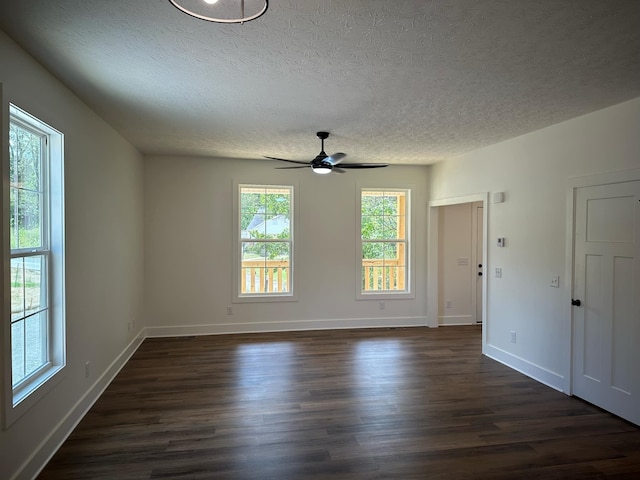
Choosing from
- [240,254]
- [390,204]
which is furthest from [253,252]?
[390,204]

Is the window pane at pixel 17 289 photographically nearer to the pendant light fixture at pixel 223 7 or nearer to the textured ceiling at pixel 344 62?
the textured ceiling at pixel 344 62

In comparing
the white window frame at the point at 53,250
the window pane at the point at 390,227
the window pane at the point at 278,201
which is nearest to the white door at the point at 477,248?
the window pane at the point at 390,227

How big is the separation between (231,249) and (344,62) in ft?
12.6

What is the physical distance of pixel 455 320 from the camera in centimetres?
640

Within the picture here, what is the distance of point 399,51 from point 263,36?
2.60 ft

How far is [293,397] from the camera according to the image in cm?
356

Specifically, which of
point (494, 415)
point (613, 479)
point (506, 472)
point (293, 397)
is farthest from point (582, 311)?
point (293, 397)

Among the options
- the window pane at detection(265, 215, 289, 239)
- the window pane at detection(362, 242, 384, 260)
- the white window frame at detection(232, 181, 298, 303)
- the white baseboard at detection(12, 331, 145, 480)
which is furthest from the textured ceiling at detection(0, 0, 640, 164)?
the window pane at detection(362, 242, 384, 260)

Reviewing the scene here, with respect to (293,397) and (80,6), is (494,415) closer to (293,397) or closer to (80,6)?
(293,397)

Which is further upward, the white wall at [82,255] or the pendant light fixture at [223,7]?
the pendant light fixture at [223,7]

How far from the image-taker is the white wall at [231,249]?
5578 millimetres

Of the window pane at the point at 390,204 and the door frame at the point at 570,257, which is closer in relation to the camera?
the door frame at the point at 570,257

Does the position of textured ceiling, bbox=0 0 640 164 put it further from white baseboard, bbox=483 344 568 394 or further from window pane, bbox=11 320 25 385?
white baseboard, bbox=483 344 568 394

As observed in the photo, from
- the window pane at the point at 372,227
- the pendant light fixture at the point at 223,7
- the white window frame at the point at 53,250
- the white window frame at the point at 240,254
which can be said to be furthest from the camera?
the window pane at the point at 372,227
